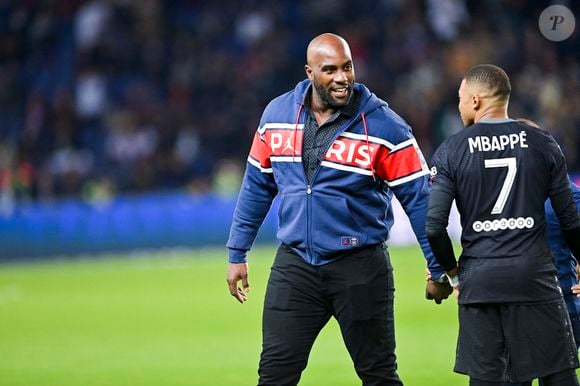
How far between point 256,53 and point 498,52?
19.7ft

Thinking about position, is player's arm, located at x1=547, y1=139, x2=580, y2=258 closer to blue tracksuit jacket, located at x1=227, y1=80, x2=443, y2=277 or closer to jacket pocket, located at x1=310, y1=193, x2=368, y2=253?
blue tracksuit jacket, located at x1=227, y1=80, x2=443, y2=277

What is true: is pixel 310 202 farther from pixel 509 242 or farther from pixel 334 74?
pixel 509 242

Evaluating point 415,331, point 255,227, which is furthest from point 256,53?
point 255,227

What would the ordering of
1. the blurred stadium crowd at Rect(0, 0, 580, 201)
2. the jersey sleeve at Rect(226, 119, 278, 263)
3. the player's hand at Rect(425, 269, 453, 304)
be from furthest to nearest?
1. the blurred stadium crowd at Rect(0, 0, 580, 201)
2. the jersey sleeve at Rect(226, 119, 278, 263)
3. the player's hand at Rect(425, 269, 453, 304)

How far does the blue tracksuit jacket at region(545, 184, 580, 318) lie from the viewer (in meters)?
6.48

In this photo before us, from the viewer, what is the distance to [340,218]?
6309 millimetres

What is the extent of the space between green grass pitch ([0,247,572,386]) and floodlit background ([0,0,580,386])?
0.21ft

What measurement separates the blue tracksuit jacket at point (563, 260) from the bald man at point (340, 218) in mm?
788

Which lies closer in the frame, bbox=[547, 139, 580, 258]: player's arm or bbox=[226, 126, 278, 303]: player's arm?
bbox=[547, 139, 580, 258]: player's arm

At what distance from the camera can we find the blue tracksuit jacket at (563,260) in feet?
21.3

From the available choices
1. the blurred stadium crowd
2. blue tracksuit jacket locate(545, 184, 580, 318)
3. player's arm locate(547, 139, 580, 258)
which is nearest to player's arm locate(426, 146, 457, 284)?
player's arm locate(547, 139, 580, 258)

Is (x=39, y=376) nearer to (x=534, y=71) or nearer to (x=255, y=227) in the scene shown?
(x=255, y=227)

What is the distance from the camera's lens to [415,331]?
37.6 ft

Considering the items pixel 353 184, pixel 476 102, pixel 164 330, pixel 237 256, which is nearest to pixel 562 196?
pixel 476 102
